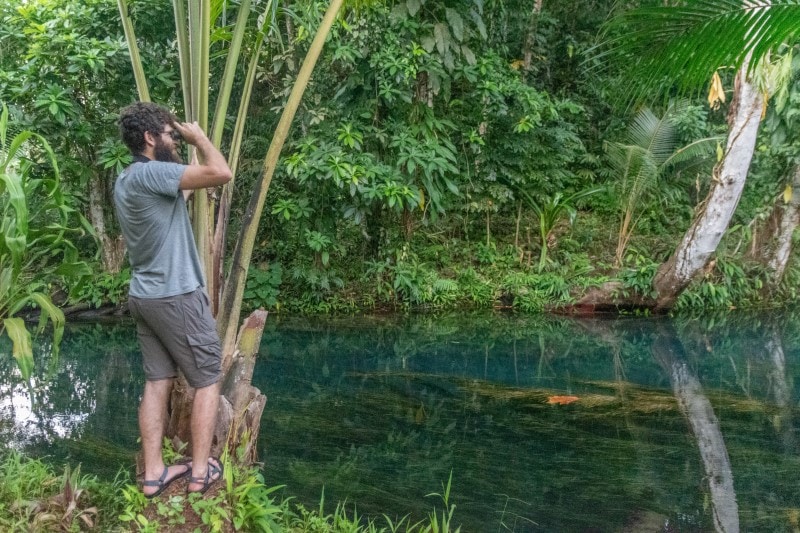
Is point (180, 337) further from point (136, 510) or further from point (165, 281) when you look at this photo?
point (136, 510)

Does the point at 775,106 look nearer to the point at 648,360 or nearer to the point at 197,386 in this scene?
the point at 648,360

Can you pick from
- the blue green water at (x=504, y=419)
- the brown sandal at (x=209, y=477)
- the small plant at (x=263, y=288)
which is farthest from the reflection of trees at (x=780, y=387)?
the small plant at (x=263, y=288)

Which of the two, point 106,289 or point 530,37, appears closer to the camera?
point 106,289

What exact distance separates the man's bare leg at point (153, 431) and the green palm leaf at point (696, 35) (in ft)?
7.67

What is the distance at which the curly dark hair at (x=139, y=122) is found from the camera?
A: 2627 millimetres

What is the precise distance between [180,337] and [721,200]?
6.71 m

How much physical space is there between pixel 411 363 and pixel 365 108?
3.06 metres

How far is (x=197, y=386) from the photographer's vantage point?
2715mm

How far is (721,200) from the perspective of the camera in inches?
311

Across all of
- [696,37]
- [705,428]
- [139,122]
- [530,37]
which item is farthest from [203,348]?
[530,37]

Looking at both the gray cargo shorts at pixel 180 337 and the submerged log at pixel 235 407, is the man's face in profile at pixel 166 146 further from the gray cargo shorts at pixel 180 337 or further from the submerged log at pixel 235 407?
the submerged log at pixel 235 407

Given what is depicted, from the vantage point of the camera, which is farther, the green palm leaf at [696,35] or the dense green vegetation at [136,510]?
the green palm leaf at [696,35]

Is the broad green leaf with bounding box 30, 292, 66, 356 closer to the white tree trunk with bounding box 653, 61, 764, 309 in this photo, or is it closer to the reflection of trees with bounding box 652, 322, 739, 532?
the reflection of trees with bounding box 652, 322, 739, 532

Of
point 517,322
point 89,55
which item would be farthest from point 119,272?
point 517,322
